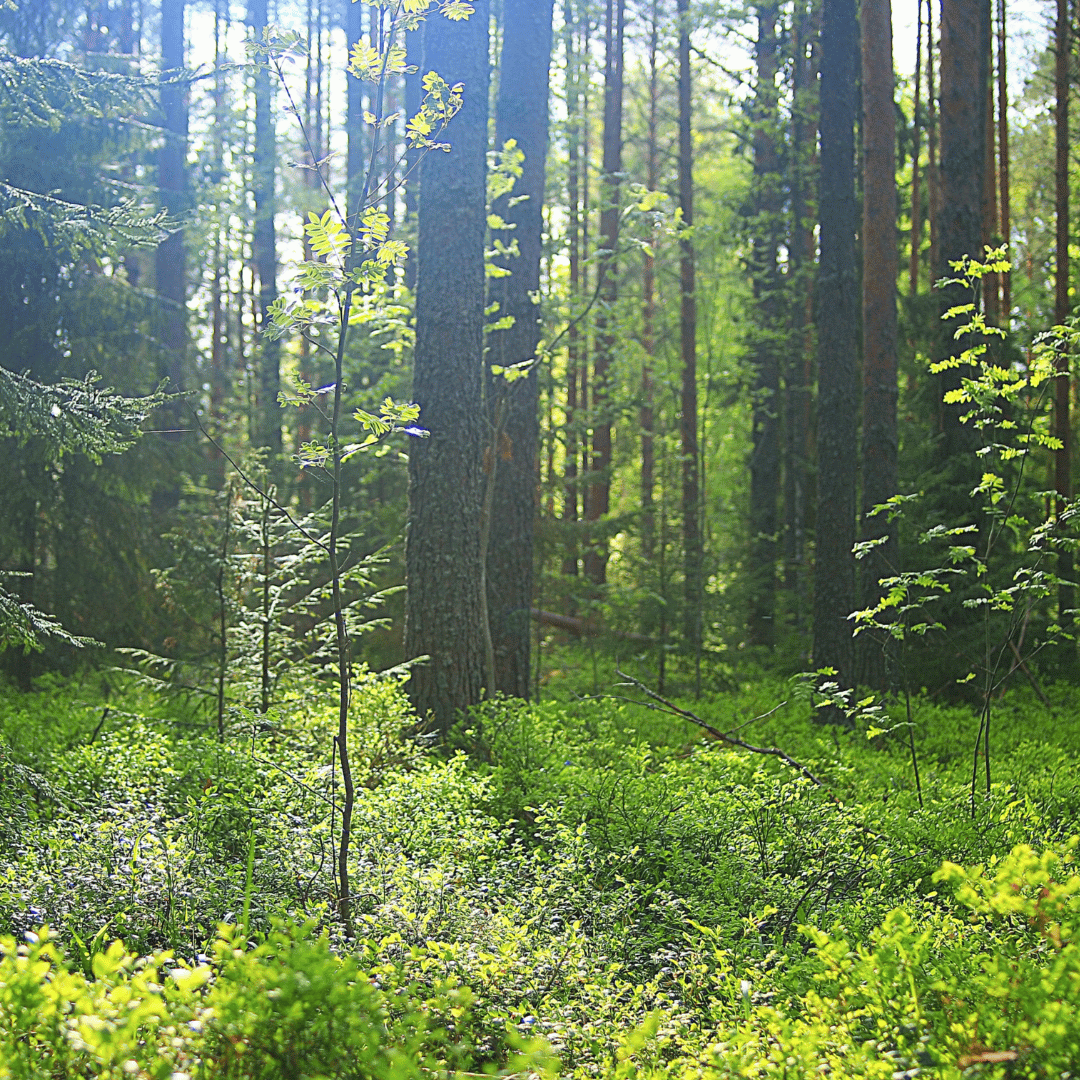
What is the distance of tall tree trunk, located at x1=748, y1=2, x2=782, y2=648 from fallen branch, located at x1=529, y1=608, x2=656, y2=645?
7.84 feet

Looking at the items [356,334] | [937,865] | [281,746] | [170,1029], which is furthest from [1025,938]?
[356,334]

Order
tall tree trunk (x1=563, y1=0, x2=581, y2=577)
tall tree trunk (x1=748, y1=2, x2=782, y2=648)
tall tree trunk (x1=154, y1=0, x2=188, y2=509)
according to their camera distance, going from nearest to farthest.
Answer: tall tree trunk (x1=563, y1=0, x2=581, y2=577) → tall tree trunk (x1=154, y1=0, x2=188, y2=509) → tall tree trunk (x1=748, y1=2, x2=782, y2=648)

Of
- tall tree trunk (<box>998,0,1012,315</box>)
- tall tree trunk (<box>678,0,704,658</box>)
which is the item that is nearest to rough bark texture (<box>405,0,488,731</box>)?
tall tree trunk (<box>678,0,704,658</box>)

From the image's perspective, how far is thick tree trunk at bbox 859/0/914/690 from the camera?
979 cm

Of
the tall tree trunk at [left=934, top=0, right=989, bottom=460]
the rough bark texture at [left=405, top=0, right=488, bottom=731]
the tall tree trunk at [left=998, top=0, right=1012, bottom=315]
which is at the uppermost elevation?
the tall tree trunk at [left=998, top=0, right=1012, bottom=315]

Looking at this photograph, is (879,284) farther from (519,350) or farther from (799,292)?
(799,292)

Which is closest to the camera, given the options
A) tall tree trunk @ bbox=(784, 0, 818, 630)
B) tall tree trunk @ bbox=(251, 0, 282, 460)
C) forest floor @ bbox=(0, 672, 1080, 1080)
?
forest floor @ bbox=(0, 672, 1080, 1080)

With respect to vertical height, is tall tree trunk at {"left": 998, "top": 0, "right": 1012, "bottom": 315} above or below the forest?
above

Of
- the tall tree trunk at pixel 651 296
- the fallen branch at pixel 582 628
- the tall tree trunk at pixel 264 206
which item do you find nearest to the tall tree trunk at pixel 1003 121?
the tall tree trunk at pixel 651 296

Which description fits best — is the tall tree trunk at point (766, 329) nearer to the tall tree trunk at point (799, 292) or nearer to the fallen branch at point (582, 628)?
the tall tree trunk at point (799, 292)

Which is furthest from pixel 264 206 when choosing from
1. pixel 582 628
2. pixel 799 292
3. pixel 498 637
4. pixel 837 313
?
pixel 498 637

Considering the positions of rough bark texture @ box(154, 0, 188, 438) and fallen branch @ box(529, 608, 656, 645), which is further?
rough bark texture @ box(154, 0, 188, 438)

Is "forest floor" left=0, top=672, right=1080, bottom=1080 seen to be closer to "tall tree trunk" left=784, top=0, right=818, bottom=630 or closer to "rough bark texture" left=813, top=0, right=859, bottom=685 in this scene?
"rough bark texture" left=813, top=0, right=859, bottom=685

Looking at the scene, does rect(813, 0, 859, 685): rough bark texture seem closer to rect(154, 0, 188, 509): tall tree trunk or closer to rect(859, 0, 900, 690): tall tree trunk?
rect(859, 0, 900, 690): tall tree trunk
